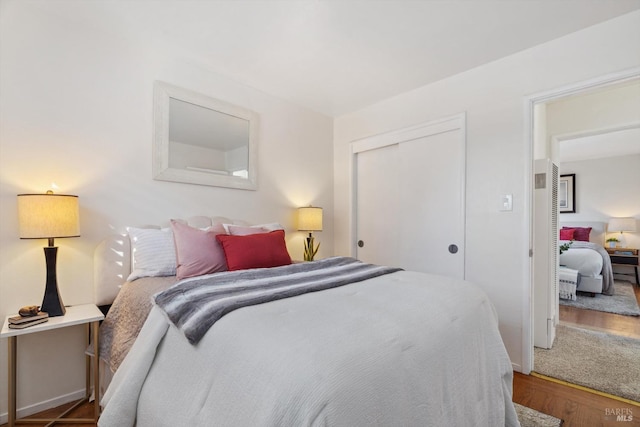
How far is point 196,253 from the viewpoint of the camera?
6.54ft

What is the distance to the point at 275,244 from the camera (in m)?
2.28

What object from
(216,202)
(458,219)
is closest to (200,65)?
(216,202)

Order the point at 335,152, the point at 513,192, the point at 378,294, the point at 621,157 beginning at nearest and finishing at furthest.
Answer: the point at 378,294 < the point at 513,192 < the point at 335,152 < the point at 621,157

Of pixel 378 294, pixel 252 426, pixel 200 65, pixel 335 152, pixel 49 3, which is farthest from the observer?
pixel 335 152

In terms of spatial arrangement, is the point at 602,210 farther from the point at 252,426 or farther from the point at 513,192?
the point at 252,426

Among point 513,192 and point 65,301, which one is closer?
point 65,301

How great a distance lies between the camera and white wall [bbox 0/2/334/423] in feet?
6.03

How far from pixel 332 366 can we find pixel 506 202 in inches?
88.9

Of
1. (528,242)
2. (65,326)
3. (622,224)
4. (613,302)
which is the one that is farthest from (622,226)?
(65,326)

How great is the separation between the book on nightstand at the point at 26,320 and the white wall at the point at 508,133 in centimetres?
300

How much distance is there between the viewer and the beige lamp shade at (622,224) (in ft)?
18.6

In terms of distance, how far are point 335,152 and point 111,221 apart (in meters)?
2.56

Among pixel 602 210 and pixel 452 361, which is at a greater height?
pixel 602 210

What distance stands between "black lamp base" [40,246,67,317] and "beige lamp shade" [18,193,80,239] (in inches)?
6.0
